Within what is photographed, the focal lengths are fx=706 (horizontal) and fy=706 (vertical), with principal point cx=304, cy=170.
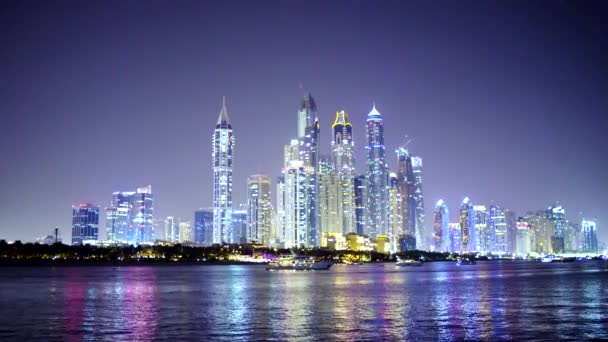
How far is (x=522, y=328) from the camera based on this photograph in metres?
48.0

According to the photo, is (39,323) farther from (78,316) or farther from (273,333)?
(273,333)

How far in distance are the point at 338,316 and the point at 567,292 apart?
42971 millimetres

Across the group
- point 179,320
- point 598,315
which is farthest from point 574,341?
point 179,320

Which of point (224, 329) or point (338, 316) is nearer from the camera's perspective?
point (224, 329)

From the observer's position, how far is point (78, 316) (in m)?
56.8

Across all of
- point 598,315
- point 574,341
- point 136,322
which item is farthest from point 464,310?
point 136,322

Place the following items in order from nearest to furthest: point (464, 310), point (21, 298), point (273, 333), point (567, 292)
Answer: point (273, 333) → point (464, 310) → point (21, 298) → point (567, 292)

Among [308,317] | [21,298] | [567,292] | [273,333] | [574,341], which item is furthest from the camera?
[567,292]

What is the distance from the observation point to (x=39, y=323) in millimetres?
51719

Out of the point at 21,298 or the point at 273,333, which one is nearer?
the point at 273,333

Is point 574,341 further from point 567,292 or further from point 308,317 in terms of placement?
point 567,292

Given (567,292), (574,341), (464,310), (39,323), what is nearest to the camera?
(574,341)

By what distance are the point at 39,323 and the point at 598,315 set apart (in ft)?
141

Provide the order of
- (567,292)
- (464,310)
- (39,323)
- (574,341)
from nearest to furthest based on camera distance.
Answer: (574,341) < (39,323) < (464,310) < (567,292)
